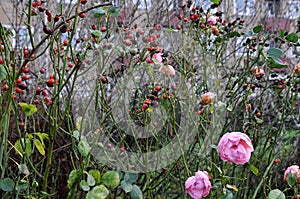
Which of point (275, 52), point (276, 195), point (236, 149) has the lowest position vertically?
point (276, 195)

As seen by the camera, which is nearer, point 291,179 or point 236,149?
point 236,149

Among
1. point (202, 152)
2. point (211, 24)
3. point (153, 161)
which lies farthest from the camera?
point (153, 161)

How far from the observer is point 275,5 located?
175 inches

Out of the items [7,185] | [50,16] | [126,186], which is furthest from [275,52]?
[7,185]

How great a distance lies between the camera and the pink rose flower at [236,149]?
3.56 feet

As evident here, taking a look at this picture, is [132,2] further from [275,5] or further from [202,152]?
[202,152]

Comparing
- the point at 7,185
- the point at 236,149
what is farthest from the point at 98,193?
the point at 236,149

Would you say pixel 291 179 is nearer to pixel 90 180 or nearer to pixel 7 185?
pixel 90 180

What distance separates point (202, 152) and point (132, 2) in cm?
221

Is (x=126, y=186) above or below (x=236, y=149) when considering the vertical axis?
below

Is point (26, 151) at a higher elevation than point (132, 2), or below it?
below

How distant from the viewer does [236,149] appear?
1.08 metres

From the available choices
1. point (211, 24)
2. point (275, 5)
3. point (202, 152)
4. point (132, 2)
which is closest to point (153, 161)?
point (202, 152)

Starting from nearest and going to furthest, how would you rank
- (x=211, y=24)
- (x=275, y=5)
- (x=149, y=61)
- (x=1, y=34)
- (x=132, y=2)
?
1. (x=1, y=34)
2. (x=149, y=61)
3. (x=211, y=24)
4. (x=132, y=2)
5. (x=275, y=5)
